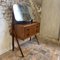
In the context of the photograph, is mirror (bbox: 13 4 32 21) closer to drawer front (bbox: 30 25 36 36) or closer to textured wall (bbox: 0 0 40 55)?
textured wall (bbox: 0 0 40 55)

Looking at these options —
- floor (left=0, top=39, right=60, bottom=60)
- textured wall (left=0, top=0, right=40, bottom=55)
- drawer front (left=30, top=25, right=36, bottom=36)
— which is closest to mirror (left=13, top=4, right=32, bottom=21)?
textured wall (left=0, top=0, right=40, bottom=55)

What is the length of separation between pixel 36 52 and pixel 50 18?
4.36ft

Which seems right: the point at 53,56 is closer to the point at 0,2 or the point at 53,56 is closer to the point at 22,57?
A: the point at 22,57

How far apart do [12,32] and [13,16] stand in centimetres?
39

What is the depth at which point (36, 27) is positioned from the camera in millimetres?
3428

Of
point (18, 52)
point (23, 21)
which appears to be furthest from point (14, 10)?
point (18, 52)

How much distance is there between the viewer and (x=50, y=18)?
4.14 metres

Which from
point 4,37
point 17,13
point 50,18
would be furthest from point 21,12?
point 50,18

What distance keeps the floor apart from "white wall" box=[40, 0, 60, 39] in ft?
1.32

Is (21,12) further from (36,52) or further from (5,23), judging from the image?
(36,52)

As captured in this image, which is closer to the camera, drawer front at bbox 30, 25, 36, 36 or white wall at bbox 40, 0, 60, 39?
drawer front at bbox 30, 25, 36, 36

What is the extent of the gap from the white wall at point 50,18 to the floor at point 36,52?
0.40 m

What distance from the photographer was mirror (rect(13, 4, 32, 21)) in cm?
313

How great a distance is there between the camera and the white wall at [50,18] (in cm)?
399
